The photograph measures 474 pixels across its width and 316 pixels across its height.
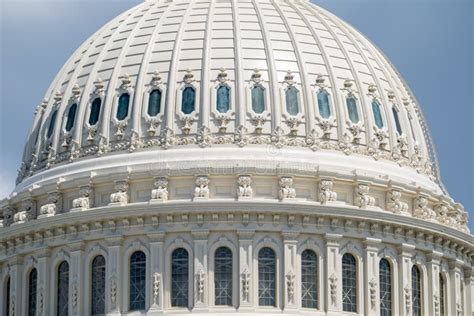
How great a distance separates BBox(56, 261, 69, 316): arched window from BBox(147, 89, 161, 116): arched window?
7.53 meters

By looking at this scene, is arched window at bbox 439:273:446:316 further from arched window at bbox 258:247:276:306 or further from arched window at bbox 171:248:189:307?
arched window at bbox 171:248:189:307

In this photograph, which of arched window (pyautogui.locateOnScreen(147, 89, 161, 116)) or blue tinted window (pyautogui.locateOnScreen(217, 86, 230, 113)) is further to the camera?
arched window (pyautogui.locateOnScreen(147, 89, 161, 116))

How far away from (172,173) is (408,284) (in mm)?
11160

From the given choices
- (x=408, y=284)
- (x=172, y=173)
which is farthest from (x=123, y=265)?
(x=408, y=284)

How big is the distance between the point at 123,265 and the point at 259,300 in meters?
5.89

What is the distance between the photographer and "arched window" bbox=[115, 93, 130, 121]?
10244cm

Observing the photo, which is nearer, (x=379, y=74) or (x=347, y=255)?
(x=347, y=255)

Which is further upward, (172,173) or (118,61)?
(118,61)

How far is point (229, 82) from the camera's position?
10188 centimetres

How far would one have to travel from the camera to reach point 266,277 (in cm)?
9819

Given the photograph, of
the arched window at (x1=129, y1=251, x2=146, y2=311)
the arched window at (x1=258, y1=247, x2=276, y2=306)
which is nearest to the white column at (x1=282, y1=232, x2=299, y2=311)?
the arched window at (x1=258, y1=247, x2=276, y2=306)

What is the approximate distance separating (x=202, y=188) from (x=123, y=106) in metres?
6.53

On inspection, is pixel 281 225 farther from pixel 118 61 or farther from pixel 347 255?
pixel 118 61

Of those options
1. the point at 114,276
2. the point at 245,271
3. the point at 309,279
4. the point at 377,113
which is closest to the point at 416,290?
the point at 309,279
